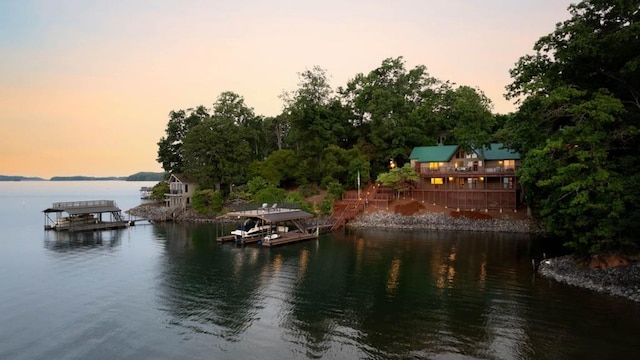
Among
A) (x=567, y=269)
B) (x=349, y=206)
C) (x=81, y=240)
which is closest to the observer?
A: (x=567, y=269)

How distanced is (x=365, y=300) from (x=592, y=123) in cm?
1848

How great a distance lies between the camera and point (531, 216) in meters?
49.1

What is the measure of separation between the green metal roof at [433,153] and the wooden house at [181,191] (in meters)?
39.5

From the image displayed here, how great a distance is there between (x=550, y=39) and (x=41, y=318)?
37.4m

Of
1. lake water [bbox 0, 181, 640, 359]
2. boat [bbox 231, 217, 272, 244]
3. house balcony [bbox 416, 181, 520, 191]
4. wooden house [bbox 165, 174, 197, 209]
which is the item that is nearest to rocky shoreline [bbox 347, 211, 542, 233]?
house balcony [bbox 416, 181, 520, 191]

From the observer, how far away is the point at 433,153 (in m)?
60.0

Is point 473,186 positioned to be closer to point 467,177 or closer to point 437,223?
point 467,177

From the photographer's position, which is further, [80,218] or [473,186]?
[473,186]

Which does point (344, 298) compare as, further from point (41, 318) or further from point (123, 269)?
point (123, 269)

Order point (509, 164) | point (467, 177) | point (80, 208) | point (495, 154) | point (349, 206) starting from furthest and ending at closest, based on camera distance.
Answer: point (349, 206)
point (495, 154)
point (509, 164)
point (467, 177)
point (80, 208)

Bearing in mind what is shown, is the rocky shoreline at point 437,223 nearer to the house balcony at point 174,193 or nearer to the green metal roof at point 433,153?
the green metal roof at point 433,153

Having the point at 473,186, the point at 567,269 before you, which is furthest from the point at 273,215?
the point at 473,186

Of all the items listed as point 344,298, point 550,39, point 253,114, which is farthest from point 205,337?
point 253,114

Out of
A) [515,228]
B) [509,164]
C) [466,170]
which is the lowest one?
[515,228]
